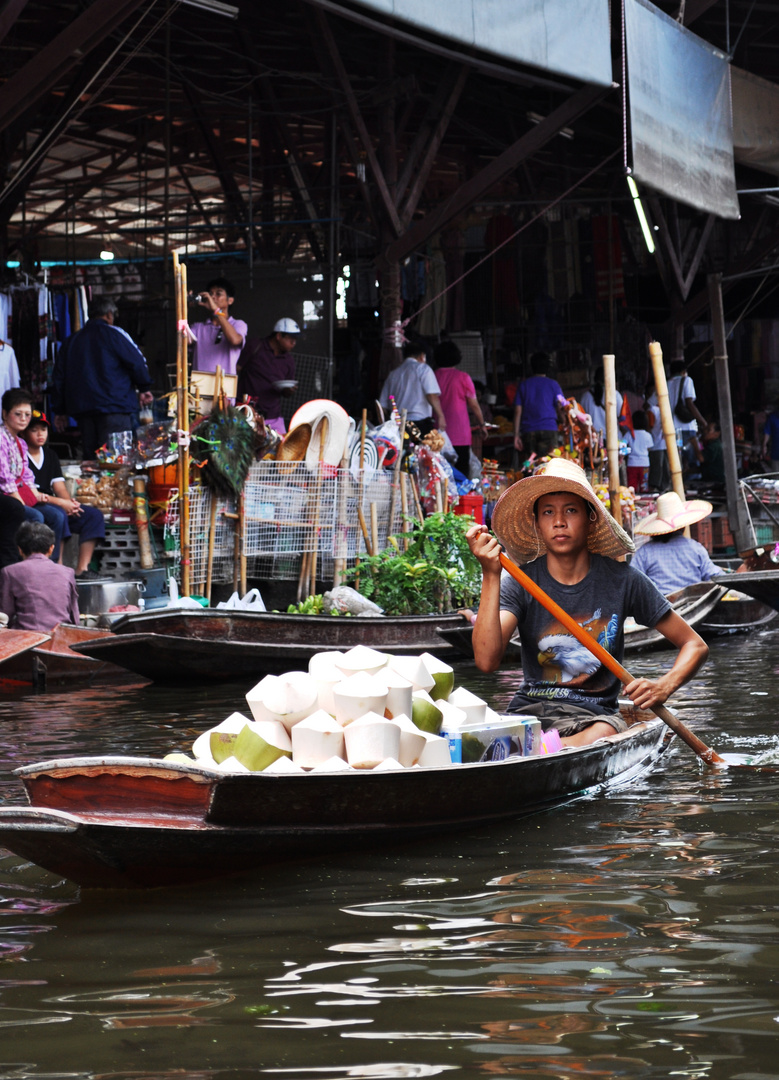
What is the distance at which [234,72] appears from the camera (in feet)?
45.7

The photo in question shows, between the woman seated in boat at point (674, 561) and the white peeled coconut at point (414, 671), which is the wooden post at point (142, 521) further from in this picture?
the white peeled coconut at point (414, 671)

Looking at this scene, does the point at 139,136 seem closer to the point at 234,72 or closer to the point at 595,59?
the point at 234,72

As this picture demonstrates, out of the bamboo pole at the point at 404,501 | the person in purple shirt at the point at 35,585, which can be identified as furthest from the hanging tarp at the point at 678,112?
the person in purple shirt at the point at 35,585

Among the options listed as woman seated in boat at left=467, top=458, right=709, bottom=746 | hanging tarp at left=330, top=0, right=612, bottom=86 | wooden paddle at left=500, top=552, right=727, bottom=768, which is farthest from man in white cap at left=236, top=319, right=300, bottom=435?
wooden paddle at left=500, top=552, right=727, bottom=768

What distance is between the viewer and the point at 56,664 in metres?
8.37

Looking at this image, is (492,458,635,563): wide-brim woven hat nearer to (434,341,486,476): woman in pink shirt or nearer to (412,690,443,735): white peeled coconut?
(412,690,443,735): white peeled coconut

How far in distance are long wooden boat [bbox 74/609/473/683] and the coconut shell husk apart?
6.02ft

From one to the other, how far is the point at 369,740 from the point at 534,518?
1289 mm

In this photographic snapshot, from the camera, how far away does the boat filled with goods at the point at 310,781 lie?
347 cm

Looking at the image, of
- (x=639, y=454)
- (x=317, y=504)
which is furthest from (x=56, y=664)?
(x=639, y=454)

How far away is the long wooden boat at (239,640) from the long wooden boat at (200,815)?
4.07 meters

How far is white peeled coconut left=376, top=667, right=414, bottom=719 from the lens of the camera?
4090 mm

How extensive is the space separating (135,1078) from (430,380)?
1048 centimetres

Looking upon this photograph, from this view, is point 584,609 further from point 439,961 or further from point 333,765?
point 439,961
